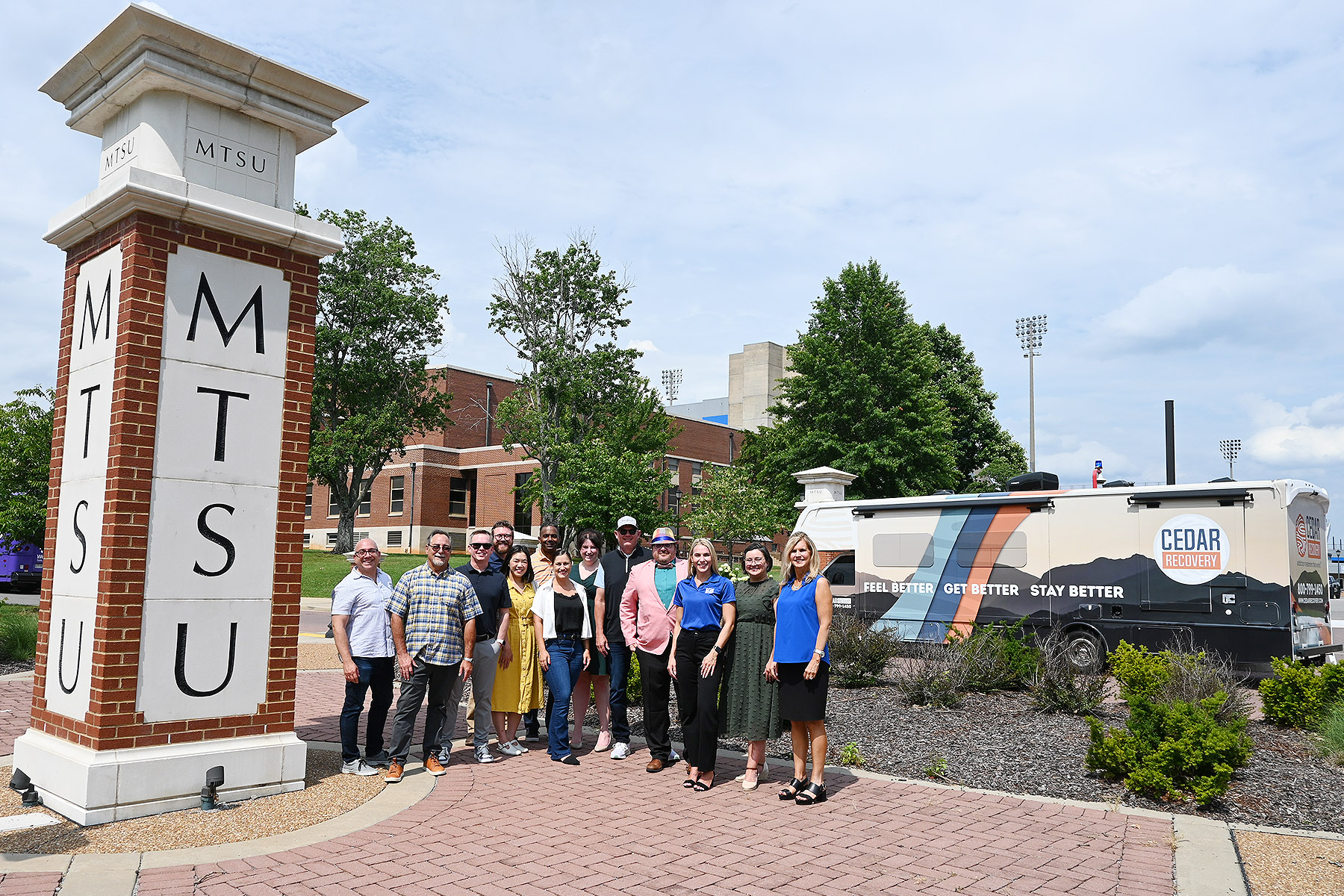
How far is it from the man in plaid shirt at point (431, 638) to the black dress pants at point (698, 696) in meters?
1.61

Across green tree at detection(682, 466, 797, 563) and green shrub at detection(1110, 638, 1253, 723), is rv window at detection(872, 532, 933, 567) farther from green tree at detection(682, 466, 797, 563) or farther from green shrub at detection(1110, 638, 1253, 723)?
green tree at detection(682, 466, 797, 563)

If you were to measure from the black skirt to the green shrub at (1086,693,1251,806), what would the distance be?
2.14m

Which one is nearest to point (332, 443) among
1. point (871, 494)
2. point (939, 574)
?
point (871, 494)

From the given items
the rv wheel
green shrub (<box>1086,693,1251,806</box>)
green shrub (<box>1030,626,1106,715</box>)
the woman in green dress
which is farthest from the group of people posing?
the rv wheel

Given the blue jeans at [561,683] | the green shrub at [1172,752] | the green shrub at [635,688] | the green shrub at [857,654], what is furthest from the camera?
the green shrub at [857,654]

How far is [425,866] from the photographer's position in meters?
4.99

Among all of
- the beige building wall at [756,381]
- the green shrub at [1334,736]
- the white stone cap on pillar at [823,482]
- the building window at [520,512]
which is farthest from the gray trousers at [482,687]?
the beige building wall at [756,381]

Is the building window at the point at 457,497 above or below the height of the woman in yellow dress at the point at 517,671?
above

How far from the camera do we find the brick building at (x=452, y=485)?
4653cm

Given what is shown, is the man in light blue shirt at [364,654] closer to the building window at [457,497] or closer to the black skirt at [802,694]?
the black skirt at [802,694]

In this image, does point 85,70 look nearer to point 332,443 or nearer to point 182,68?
point 182,68

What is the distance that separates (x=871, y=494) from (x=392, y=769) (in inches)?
1075

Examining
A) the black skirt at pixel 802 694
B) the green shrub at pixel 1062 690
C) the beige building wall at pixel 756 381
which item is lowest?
the green shrub at pixel 1062 690

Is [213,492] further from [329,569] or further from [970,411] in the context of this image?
[970,411]
